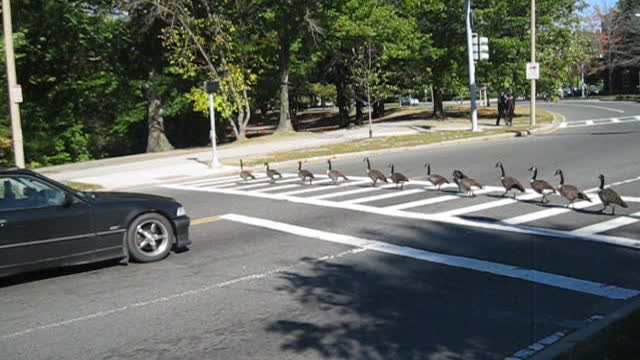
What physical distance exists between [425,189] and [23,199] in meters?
9.13

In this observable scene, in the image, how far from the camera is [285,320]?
5898 millimetres

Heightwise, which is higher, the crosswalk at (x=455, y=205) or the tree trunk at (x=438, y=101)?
the tree trunk at (x=438, y=101)

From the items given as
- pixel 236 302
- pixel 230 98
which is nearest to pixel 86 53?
pixel 230 98

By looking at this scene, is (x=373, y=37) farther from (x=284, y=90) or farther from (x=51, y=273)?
(x=51, y=273)

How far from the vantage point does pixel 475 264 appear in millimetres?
7590

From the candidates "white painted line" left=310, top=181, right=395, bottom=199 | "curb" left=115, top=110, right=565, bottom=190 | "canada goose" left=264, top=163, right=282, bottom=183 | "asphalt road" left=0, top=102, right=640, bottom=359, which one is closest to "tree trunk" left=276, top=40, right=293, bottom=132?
"curb" left=115, top=110, right=565, bottom=190

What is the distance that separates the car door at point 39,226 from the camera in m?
7.23

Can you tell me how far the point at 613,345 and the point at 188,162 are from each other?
21183 mm

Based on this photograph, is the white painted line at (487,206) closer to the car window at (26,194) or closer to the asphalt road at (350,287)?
the asphalt road at (350,287)

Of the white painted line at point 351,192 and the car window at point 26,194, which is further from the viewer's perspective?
the white painted line at point 351,192

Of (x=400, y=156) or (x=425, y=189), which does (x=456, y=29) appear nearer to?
(x=400, y=156)

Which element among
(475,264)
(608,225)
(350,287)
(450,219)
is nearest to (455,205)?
(450,219)

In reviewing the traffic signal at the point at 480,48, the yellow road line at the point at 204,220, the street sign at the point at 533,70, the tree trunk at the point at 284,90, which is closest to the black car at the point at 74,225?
the yellow road line at the point at 204,220

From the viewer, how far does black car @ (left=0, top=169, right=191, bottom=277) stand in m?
7.30
